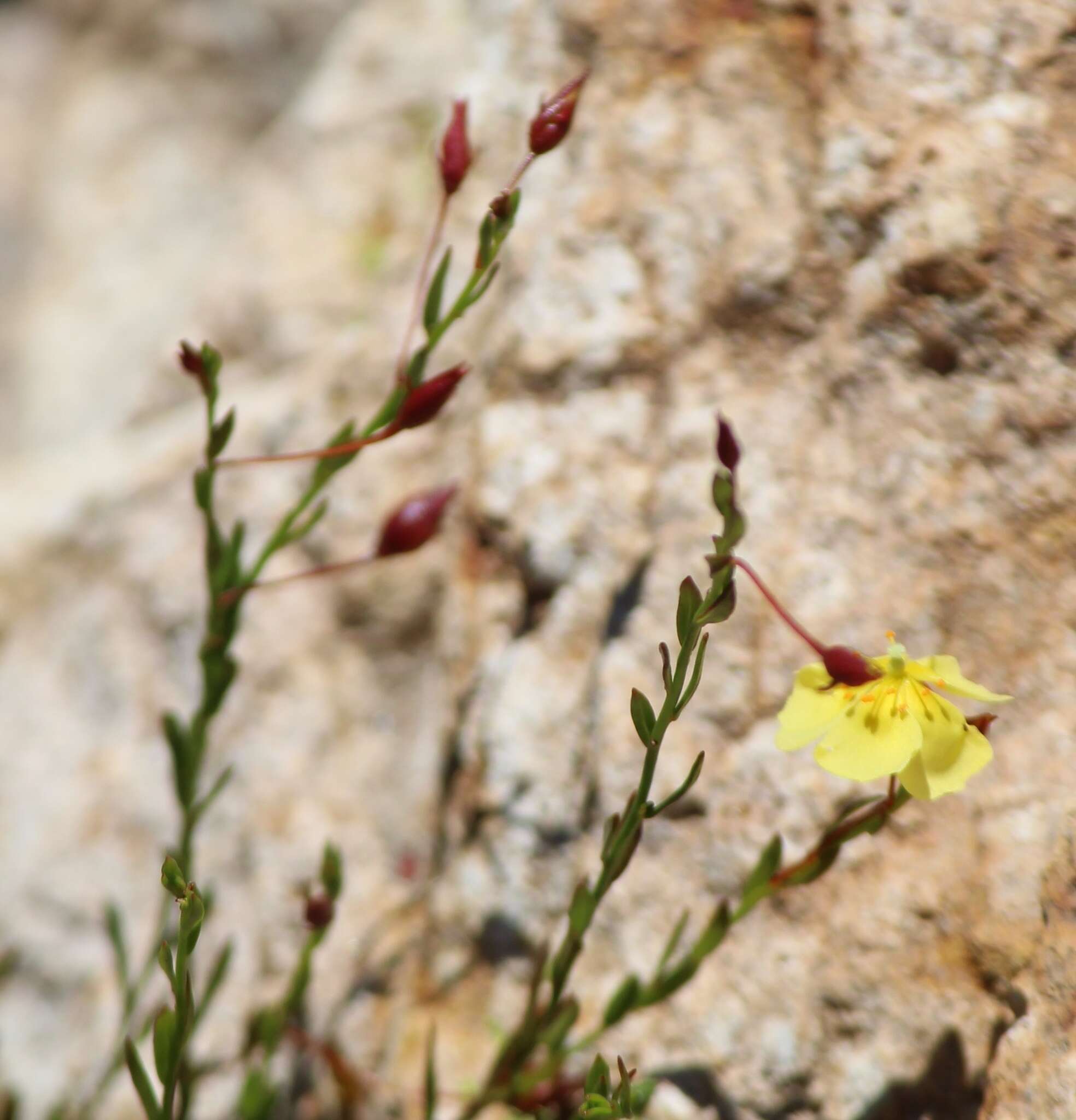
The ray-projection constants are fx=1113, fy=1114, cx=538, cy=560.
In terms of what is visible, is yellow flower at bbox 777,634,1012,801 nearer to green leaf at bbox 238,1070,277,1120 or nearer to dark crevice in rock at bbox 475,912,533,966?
dark crevice in rock at bbox 475,912,533,966

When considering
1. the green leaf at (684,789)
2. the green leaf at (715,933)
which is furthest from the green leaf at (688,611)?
the green leaf at (715,933)

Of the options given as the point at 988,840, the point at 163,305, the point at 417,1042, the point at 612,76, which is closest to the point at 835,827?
the point at 988,840

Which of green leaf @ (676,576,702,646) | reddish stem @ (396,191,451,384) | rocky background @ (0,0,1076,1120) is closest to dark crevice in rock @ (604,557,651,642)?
rocky background @ (0,0,1076,1120)

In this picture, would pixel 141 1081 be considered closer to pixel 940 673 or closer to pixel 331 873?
pixel 331 873

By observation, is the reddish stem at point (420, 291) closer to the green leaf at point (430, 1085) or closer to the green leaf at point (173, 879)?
the green leaf at point (173, 879)

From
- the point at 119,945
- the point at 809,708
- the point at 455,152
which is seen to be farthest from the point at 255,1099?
the point at 455,152

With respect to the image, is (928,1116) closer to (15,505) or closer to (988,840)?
(988,840)
